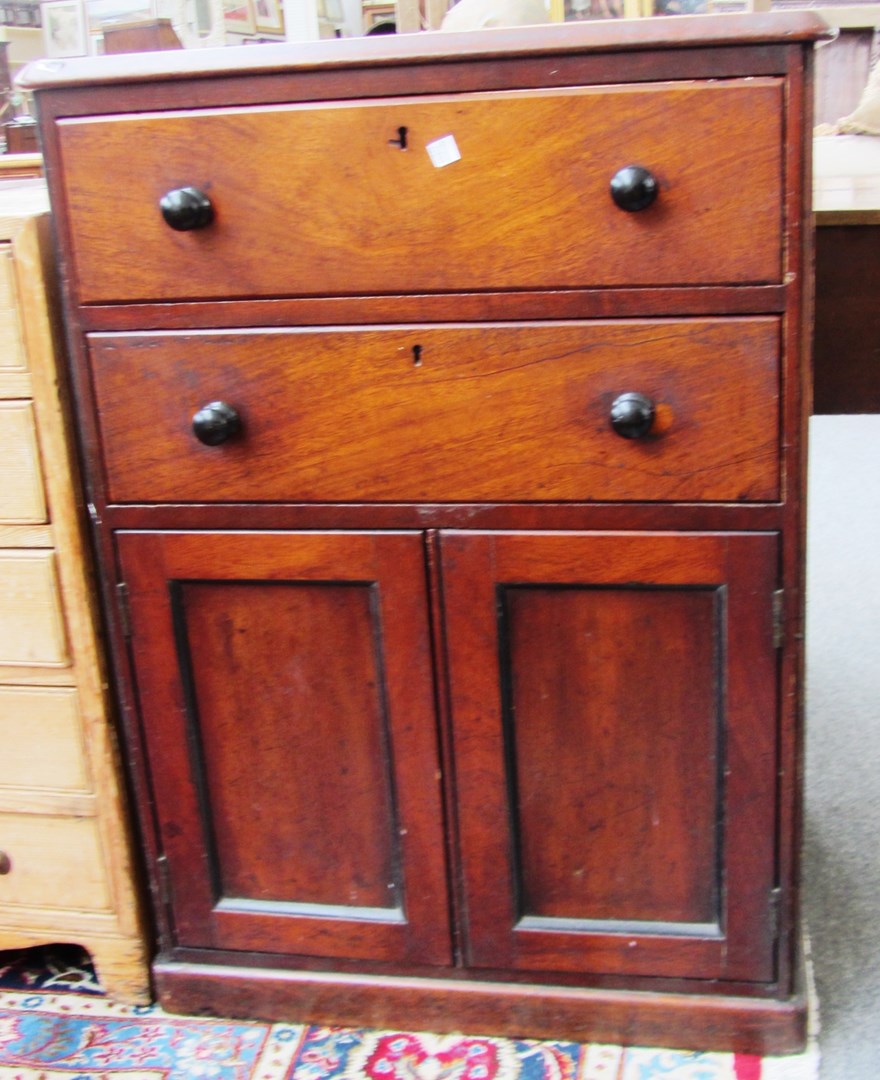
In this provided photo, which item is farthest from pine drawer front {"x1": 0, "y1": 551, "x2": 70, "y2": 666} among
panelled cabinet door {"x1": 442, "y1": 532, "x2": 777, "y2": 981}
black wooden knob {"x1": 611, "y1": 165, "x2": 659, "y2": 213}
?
black wooden knob {"x1": 611, "y1": 165, "x2": 659, "y2": 213}

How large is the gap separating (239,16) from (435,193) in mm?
576

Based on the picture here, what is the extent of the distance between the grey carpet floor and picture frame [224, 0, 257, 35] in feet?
4.30

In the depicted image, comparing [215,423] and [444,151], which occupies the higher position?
[444,151]

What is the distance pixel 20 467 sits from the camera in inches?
47.8

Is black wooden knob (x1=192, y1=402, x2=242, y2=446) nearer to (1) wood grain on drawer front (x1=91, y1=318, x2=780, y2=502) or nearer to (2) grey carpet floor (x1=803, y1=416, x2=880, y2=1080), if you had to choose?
(1) wood grain on drawer front (x1=91, y1=318, x2=780, y2=502)

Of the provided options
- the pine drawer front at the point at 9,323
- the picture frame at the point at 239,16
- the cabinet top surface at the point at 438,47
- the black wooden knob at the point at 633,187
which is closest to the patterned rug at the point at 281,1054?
the pine drawer front at the point at 9,323

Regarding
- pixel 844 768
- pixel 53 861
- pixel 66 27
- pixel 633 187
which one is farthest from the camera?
pixel 844 768

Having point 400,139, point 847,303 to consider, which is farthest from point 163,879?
point 847,303

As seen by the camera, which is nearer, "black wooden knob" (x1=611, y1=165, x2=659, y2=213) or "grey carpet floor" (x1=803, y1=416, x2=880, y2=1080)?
"black wooden knob" (x1=611, y1=165, x2=659, y2=213)

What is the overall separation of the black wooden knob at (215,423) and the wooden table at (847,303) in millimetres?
586

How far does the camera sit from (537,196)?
1029 mm

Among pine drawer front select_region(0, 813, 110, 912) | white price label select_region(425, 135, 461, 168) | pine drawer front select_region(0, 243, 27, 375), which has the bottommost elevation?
→ pine drawer front select_region(0, 813, 110, 912)

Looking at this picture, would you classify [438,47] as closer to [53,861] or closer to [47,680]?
[47,680]

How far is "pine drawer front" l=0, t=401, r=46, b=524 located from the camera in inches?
47.3
